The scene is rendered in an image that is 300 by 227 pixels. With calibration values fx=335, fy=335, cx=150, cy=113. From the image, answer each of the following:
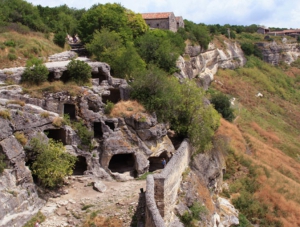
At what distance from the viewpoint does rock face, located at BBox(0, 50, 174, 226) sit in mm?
18156

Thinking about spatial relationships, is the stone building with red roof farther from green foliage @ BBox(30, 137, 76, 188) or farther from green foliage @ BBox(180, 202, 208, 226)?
green foliage @ BBox(30, 137, 76, 188)

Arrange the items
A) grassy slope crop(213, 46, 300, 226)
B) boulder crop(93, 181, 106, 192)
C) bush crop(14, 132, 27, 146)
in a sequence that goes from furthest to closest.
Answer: grassy slope crop(213, 46, 300, 226)
boulder crop(93, 181, 106, 192)
bush crop(14, 132, 27, 146)

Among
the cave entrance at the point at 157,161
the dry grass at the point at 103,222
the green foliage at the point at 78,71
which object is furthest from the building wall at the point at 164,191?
the green foliage at the point at 78,71

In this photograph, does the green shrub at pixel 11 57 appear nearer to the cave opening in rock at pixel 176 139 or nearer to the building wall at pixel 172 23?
the cave opening in rock at pixel 176 139

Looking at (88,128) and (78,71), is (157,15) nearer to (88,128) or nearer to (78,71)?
(78,71)

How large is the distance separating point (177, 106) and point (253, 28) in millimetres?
93068

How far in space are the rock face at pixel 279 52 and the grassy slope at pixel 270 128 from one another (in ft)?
12.1

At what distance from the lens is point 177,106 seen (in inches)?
977

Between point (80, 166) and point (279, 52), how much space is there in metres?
72.8

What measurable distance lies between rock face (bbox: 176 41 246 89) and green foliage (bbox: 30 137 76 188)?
69.6ft

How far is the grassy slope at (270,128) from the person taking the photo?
90.6 feet


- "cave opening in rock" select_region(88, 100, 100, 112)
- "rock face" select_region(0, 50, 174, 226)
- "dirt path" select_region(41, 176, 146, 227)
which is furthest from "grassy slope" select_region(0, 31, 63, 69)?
"dirt path" select_region(41, 176, 146, 227)

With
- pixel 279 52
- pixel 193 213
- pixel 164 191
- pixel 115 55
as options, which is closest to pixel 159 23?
pixel 115 55

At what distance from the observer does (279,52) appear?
82312 millimetres
